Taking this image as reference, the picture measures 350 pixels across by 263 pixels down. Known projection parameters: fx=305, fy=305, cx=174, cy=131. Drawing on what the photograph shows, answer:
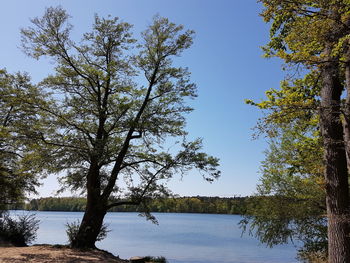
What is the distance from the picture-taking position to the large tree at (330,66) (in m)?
7.28

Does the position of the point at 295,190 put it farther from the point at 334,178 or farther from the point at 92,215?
the point at 92,215

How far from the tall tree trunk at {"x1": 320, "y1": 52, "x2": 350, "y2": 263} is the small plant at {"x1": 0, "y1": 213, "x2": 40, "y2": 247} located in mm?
14864

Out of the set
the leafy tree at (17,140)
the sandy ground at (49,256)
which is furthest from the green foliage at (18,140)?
the sandy ground at (49,256)

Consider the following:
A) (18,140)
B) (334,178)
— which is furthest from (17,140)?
(334,178)

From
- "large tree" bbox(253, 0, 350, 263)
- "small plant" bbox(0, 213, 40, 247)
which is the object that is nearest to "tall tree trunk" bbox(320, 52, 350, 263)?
"large tree" bbox(253, 0, 350, 263)

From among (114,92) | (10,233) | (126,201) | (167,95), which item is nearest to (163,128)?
(167,95)

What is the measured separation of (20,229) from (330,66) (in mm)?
16786

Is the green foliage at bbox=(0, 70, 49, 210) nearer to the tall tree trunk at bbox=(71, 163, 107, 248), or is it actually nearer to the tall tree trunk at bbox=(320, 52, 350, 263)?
the tall tree trunk at bbox=(71, 163, 107, 248)

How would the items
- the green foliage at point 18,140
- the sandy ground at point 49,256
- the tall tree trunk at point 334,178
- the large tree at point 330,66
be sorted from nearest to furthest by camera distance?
1. the large tree at point 330,66
2. the tall tree trunk at point 334,178
3. the sandy ground at point 49,256
4. the green foliage at point 18,140

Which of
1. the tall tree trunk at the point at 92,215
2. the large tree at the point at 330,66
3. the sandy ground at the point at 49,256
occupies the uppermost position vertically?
the large tree at the point at 330,66

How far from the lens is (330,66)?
8875 millimetres

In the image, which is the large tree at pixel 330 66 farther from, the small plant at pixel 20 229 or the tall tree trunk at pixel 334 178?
the small plant at pixel 20 229

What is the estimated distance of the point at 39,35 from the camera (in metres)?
14.5

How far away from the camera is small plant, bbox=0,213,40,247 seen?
637 inches
